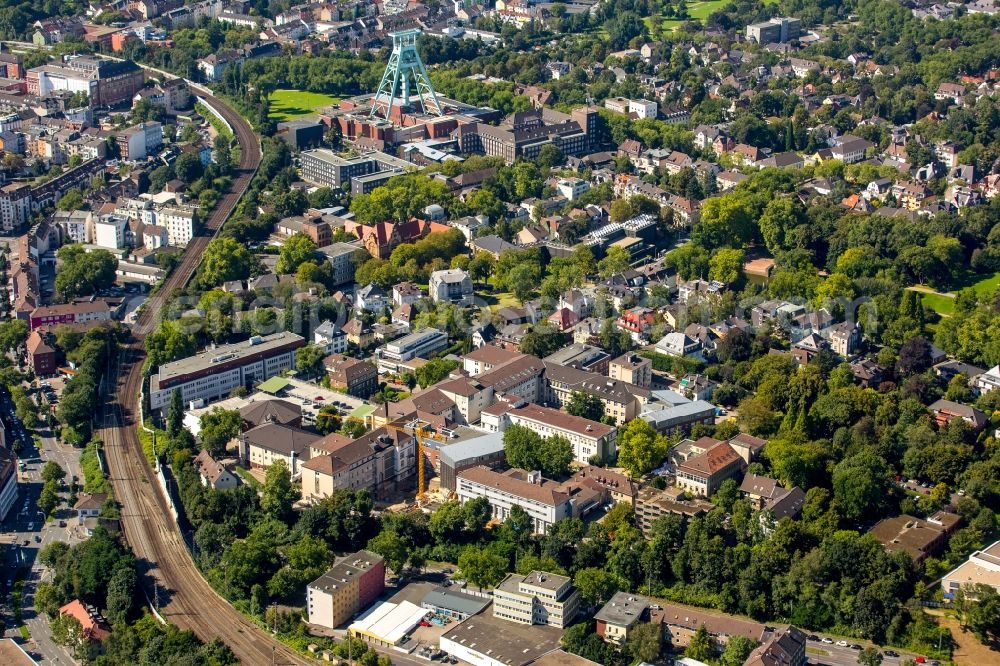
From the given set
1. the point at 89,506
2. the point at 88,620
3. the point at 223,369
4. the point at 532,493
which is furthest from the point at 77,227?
the point at 532,493

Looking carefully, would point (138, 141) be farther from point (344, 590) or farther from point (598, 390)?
point (344, 590)

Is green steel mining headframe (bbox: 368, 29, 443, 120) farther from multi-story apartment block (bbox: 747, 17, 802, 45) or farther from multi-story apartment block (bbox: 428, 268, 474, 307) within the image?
multi-story apartment block (bbox: 747, 17, 802, 45)

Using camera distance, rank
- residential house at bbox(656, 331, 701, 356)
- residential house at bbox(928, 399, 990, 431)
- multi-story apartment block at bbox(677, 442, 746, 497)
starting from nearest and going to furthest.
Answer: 1. multi-story apartment block at bbox(677, 442, 746, 497)
2. residential house at bbox(928, 399, 990, 431)
3. residential house at bbox(656, 331, 701, 356)

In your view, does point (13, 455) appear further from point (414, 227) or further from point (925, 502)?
point (925, 502)

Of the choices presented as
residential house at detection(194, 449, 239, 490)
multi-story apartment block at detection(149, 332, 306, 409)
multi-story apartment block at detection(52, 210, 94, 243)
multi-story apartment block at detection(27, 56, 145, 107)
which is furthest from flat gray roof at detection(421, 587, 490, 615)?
multi-story apartment block at detection(27, 56, 145, 107)

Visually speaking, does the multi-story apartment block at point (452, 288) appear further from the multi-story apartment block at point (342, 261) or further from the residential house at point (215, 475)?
the residential house at point (215, 475)

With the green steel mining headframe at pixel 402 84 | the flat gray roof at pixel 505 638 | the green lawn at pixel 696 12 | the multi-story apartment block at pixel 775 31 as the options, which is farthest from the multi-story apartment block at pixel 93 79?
the flat gray roof at pixel 505 638
